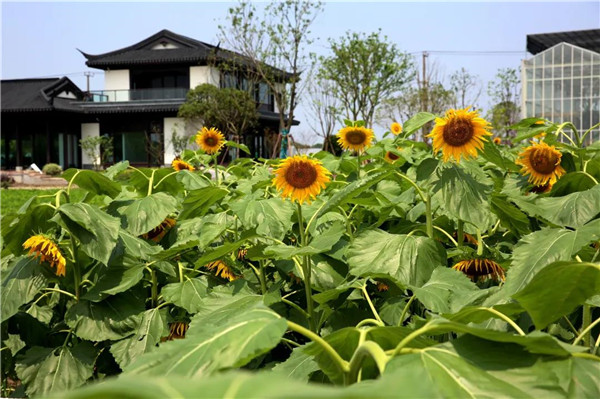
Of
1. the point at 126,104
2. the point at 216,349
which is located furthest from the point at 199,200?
the point at 126,104

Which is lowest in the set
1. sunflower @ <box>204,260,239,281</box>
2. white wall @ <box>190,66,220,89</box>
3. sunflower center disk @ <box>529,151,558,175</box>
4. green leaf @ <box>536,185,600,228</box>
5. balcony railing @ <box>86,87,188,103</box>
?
sunflower @ <box>204,260,239,281</box>

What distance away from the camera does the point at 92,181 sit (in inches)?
79.0

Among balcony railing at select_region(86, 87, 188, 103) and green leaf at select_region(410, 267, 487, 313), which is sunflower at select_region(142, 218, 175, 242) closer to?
green leaf at select_region(410, 267, 487, 313)

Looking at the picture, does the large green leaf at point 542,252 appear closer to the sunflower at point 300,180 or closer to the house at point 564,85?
the sunflower at point 300,180

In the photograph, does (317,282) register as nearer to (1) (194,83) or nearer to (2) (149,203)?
(2) (149,203)

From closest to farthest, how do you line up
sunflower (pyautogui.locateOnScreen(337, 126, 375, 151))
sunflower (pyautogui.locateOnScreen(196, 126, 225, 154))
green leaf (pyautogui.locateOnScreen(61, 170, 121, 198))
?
1. green leaf (pyautogui.locateOnScreen(61, 170, 121, 198))
2. sunflower (pyautogui.locateOnScreen(337, 126, 375, 151))
3. sunflower (pyautogui.locateOnScreen(196, 126, 225, 154))

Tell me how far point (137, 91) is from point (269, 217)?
30946mm

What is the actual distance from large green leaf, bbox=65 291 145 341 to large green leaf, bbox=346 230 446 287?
2.24 feet

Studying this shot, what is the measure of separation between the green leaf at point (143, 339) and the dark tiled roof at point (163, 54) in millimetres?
28970

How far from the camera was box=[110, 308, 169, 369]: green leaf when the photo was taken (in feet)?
5.24

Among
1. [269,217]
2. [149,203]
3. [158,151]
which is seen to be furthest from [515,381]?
[158,151]

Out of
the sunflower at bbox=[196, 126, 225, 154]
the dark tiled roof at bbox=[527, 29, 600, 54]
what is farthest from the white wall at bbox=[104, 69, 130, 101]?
the sunflower at bbox=[196, 126, 225, 154]

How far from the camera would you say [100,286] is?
1688 mm

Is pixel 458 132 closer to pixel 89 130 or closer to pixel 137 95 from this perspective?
pixel 137 95
